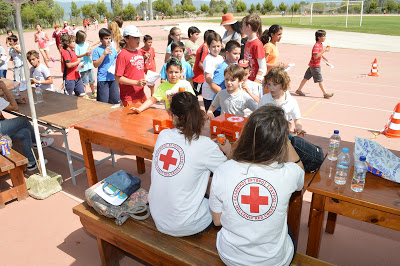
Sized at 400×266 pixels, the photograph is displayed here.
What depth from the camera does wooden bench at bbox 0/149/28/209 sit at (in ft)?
13.0

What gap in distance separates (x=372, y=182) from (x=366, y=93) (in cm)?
731

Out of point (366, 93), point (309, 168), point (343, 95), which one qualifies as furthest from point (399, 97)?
point (309, 168)

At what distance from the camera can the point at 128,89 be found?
4734mm

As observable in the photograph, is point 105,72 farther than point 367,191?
Yes

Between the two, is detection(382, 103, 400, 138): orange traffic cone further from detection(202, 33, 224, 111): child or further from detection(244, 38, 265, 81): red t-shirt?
detection(202, 33, 224, 111): child

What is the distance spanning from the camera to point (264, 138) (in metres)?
1.87

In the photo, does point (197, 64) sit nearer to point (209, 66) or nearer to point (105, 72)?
→ point (209, 66)

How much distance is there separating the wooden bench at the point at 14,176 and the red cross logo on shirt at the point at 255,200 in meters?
3.27

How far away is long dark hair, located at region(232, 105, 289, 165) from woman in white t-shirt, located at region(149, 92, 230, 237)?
0.45m

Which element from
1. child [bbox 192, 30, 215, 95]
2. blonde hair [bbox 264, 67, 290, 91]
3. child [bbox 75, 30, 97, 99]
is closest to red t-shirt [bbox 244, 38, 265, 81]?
child [bbox 192, 30, 215, 95]

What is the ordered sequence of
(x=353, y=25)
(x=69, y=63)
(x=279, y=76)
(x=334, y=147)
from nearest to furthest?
(x=334, y=147) → (x=279, y=76) → (x=69, y=63) → (x=353, y=25)

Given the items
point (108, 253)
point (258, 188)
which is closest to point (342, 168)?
point (258, 188)

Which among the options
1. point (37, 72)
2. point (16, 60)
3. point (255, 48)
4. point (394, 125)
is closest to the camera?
point (255, 48)

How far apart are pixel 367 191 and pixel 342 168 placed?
243 mm
